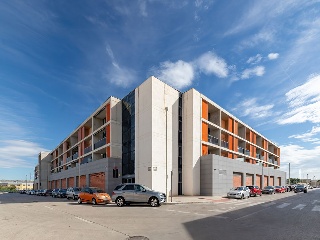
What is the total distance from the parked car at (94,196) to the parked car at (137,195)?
216cm

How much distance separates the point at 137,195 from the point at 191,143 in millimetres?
15261

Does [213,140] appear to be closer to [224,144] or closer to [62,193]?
[224,144]

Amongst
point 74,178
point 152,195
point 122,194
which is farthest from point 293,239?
point 74,178

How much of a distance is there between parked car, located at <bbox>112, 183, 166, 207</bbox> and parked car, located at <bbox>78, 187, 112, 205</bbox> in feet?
7.10

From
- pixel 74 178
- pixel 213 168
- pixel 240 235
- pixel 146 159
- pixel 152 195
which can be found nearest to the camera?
pixel 240 235

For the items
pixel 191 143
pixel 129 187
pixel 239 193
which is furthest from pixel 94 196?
pixel 239 193

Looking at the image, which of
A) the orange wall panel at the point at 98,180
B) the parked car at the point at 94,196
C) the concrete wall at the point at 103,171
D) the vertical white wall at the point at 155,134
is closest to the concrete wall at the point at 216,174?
the vertical white wall at the point at 155,134

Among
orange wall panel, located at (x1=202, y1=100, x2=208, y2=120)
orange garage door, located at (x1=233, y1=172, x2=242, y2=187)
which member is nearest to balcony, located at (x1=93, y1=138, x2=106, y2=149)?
orange wall panel, located at (x1=202, y1=100, x2=208, y2=120)

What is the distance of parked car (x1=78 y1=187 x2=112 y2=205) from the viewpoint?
68.2 ft

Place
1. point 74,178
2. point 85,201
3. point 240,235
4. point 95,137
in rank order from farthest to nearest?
point 74,178 < point 95,137 < point 85,201 < point 240,235

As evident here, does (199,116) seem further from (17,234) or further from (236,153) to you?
(17,234)

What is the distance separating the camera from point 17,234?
8.70 metres

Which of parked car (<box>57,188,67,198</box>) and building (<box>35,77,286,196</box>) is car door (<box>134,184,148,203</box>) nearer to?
building (<box>35,77,286,196</box>)

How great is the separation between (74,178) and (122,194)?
32.8m
